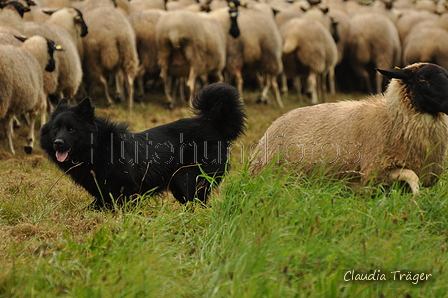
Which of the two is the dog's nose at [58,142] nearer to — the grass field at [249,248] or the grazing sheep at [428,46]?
the grass field at [249,248]

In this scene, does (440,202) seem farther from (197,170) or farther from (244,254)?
(197,170)

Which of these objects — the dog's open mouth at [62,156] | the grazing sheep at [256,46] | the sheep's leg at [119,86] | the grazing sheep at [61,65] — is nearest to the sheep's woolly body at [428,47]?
the grazing sheep at [256,46]

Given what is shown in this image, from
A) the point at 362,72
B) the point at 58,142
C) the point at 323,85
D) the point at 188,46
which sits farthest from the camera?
the point at 362,72

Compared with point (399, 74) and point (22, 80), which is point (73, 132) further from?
point (22, 80)

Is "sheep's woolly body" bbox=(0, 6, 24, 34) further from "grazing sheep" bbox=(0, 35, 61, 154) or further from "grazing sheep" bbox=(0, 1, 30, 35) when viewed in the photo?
"grazing sheep" bbox=(0, 35, 61, 154)

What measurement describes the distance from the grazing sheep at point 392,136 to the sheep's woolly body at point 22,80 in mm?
3824

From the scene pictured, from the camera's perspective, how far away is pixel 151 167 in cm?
437

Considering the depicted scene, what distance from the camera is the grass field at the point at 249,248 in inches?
104

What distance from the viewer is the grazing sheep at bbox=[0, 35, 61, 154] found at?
21.5 feet

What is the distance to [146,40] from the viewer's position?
11.2 m

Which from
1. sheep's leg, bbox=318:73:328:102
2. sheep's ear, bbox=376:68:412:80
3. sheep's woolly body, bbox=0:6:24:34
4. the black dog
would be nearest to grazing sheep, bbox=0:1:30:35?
sheep's woolly body, bbox=0:6:24:34

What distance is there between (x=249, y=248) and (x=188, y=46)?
782 centimetres

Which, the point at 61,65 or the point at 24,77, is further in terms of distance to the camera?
the point at 61,65

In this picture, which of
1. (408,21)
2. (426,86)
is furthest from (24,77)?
(408,21)
